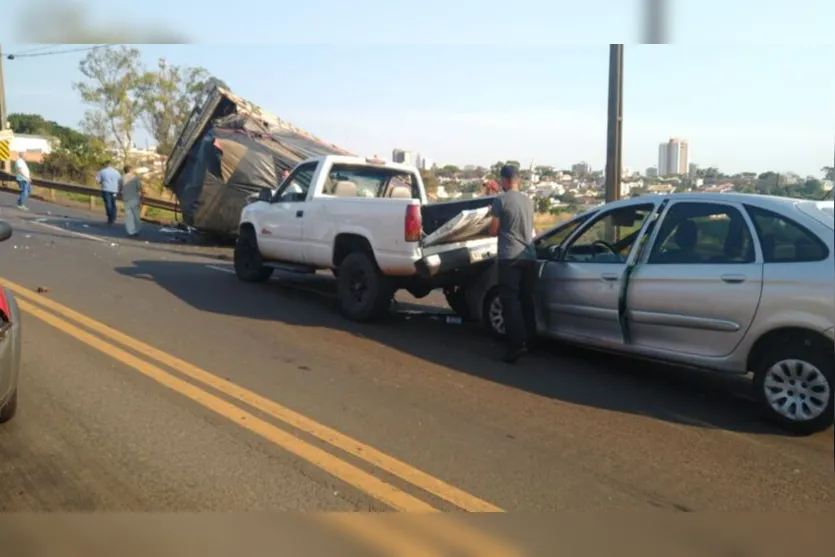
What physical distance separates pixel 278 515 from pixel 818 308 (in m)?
3.72

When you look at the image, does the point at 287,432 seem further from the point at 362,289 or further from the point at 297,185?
the point at 297,185

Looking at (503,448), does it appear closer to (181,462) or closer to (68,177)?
(181,462)

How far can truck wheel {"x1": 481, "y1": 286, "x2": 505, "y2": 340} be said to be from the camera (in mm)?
7898

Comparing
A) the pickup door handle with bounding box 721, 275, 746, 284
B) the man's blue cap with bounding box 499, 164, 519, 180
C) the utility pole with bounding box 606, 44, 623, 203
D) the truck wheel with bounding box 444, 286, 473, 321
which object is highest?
the utility pole with bounding box 606, 44, 623, 203

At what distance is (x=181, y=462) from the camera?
15.1 feet

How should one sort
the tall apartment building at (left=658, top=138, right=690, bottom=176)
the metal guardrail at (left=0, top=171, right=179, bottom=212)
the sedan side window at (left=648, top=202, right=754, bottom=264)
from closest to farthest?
the tall apartment building at (left=658, top=138, right=690, bottom=176) → the sedan side window at (left=648, top=202, right=754, bottom=264) → the metal guardrail at (left=0, top=171, right=179, bottom=212)

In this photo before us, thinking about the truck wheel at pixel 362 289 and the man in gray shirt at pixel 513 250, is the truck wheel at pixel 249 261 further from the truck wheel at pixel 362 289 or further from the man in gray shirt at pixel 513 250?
the man in gray shirt at pixel 513 250

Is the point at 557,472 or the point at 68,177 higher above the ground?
the point at 68,177

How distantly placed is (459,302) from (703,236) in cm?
357

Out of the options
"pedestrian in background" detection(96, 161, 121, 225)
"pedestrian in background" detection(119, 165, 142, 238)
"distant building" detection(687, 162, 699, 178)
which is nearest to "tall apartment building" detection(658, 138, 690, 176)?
"distant building" detection(687, 162, 699, 178)

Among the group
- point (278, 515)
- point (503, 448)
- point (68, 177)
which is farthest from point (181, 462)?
point (68, 177)

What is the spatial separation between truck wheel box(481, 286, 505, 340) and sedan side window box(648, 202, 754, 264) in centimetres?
195

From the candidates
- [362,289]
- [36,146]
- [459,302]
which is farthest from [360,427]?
[36,146]

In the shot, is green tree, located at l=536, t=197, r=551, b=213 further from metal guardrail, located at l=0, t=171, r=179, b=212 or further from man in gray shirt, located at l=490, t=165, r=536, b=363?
metal guardrail, located at l=0, t=171, r=179, b=212
